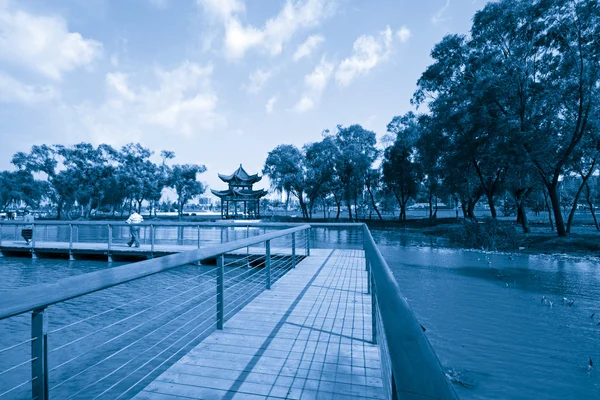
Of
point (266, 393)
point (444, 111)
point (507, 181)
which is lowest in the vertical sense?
point (266, 393)

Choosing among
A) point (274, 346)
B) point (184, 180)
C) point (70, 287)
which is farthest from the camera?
point (184, 180)

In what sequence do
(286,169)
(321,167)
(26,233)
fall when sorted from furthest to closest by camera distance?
1. (286,169)
2. (321,167)
3. (26,233)

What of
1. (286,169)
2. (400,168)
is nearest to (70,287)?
(400,168)

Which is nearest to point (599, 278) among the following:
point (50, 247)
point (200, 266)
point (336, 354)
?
point (336, 354)

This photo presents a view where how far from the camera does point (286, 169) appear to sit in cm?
3628

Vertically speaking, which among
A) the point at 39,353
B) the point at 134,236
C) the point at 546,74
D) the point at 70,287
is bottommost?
the point at 134,236

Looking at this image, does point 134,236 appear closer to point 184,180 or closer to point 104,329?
point 104,329

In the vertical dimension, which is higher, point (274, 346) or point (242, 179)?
point (242, 179)

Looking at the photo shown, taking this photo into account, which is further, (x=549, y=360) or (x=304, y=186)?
(x=304, y=186)

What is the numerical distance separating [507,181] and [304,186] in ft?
64.4

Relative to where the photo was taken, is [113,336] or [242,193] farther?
[242,193]

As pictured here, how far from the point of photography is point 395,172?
103 ft

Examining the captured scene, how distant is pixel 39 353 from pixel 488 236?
669 inches

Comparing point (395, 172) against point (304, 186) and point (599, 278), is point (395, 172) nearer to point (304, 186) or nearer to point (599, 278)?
point (304, 186)
